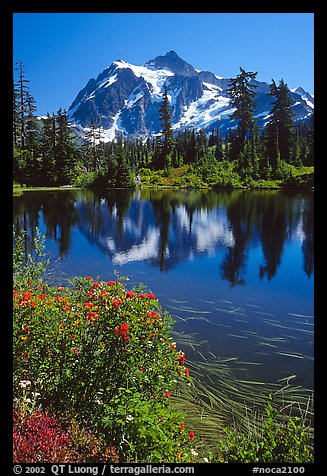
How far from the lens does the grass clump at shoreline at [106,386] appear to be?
3.28m

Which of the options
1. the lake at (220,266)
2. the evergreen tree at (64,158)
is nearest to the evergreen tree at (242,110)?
the evergreen tree at (64,158)

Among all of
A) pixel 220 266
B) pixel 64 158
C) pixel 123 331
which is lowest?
pixel 220 266

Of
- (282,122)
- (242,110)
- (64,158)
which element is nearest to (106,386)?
(64,158)

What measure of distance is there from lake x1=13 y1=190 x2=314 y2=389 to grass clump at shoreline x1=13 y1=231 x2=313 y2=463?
217cm

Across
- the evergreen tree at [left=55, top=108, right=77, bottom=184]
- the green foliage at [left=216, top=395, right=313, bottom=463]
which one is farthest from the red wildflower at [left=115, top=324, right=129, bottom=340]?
the evergreen tree at [left=55, top=108, right=77, bottom=184]

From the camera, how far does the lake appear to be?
23.8 feet

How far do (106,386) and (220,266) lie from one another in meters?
9.40

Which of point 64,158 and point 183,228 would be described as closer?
point 183,228

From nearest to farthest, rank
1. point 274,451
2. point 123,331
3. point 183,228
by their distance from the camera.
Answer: point 274,451 < point 123,331 < point 183,228

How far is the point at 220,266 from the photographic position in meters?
12.9

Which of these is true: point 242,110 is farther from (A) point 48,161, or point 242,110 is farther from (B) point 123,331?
(B) point 123,331

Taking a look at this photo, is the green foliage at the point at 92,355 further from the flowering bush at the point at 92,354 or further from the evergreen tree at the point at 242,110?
the evergreen tree at the point at 242,110
